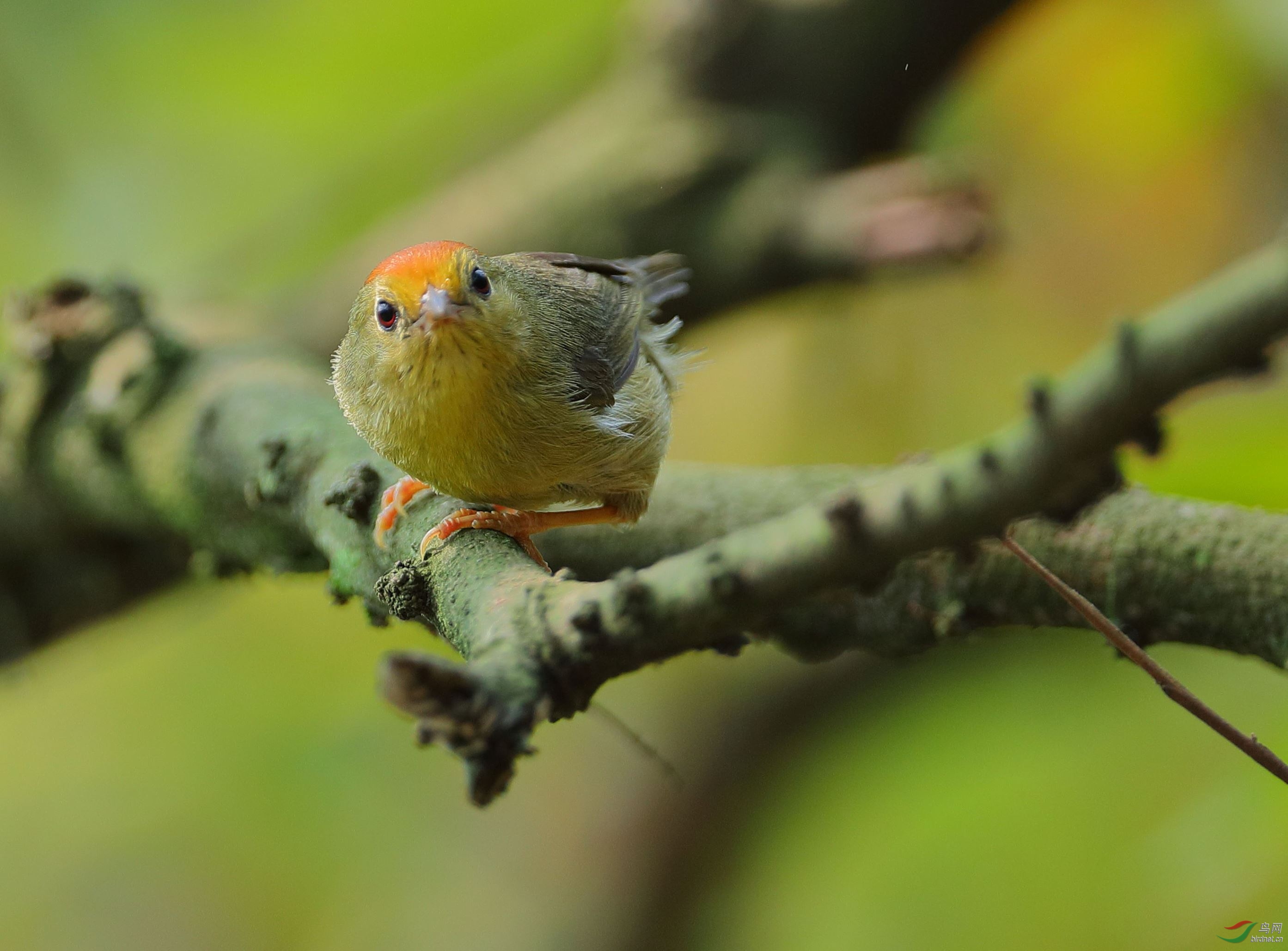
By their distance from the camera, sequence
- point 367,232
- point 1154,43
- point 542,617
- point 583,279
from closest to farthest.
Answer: point 542,617, point 583,279, point 1154,43, point 367,232

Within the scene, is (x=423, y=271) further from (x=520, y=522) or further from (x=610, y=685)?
(x=610, y=685)

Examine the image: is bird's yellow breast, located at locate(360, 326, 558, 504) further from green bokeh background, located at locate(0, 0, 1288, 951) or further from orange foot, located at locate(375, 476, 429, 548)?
green bokeh background, located at locate(0, 0, 1288, 951)

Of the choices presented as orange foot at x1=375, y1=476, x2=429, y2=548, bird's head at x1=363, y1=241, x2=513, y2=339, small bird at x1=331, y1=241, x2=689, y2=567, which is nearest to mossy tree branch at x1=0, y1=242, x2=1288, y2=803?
orange foot at x1=375, y1=476, x2=429, y2=548

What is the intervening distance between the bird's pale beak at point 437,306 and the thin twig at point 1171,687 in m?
1.48

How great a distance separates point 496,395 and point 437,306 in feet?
1.03

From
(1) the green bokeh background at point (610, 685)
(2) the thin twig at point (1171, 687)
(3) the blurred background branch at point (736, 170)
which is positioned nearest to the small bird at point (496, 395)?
(2) the thin twig at point (1171, 687)

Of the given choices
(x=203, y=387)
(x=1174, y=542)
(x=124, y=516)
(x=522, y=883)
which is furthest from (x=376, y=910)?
(x=1174, y=542)

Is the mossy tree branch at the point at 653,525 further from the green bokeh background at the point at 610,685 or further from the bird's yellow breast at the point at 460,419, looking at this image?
the green bokeh background at the point at 610,685

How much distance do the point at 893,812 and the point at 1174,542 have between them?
→ 2707mm

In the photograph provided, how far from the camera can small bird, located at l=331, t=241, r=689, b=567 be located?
260 cm

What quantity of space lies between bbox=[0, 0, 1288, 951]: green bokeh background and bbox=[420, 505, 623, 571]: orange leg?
7.23 feet

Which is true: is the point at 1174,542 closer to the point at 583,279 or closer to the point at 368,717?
the point at 583,279

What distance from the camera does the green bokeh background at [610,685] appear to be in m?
4.82

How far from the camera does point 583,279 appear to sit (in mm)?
3445
